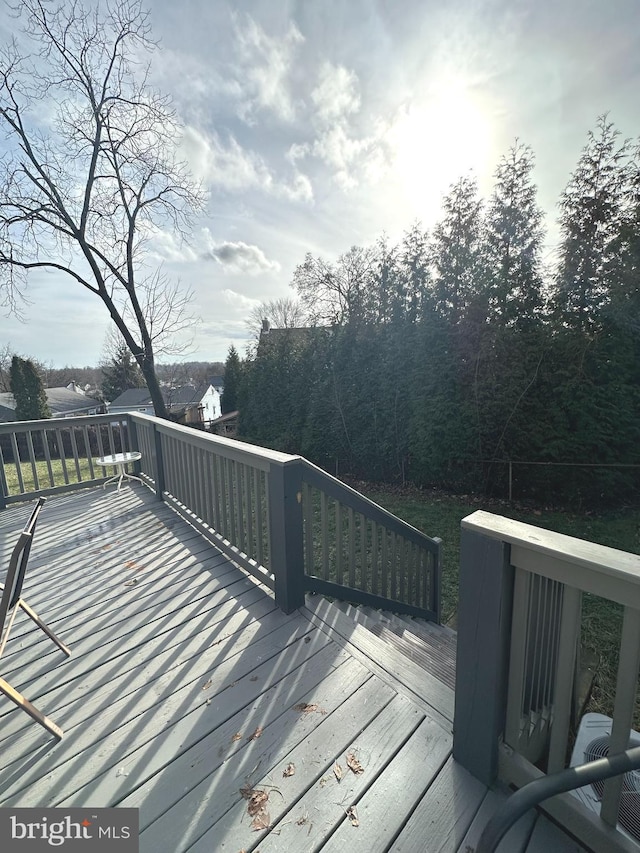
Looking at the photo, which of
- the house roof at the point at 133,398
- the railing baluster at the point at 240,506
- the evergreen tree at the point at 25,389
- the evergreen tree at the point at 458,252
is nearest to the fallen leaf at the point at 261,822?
the railing baluster at the point at 240,506

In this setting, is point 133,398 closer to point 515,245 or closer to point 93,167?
point 93,167

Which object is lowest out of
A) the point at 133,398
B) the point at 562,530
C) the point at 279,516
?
the point at 562,530

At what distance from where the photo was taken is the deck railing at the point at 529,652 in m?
0.97

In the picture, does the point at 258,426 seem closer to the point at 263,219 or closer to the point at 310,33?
the point at 263,219

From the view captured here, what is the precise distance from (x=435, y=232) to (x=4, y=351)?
31890 mm

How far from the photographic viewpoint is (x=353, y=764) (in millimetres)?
1390

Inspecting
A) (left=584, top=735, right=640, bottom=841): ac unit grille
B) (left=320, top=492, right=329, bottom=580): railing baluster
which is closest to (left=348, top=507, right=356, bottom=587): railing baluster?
(left=320, top=492, right=329, bottom=580): railing baluster

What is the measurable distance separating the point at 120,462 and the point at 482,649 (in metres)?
4.54

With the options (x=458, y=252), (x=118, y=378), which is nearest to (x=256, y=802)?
(x=458, y=252)

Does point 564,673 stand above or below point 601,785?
above

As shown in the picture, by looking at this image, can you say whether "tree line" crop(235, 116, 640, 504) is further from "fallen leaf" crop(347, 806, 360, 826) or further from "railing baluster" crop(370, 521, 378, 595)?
"fallen leaf" crop(347, 806, 360, 826)

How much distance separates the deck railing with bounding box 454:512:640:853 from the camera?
965mm

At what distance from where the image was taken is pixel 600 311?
6012mm

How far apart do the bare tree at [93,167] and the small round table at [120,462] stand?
19.0 ft
